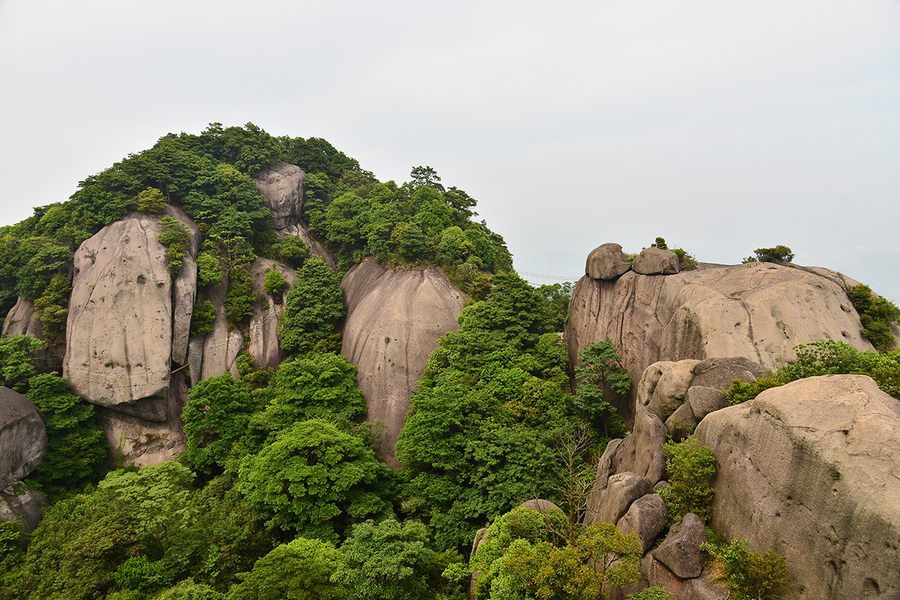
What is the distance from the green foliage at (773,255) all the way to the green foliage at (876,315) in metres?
3.13

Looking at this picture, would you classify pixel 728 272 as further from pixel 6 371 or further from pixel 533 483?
pixel 6 371

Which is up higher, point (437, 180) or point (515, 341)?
point (437, 180)

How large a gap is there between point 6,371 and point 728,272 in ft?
136

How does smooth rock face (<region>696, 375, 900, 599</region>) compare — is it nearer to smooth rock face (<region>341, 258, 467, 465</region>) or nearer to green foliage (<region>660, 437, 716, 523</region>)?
green foliage (<region>660, 437, 716, 523</region>)

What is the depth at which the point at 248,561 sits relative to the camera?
17859mm

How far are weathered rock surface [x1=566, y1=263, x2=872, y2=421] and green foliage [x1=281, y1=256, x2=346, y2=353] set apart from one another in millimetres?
19920

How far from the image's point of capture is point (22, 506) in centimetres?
2291

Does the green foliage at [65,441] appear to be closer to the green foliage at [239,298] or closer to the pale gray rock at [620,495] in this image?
the green foliage at [239,298]

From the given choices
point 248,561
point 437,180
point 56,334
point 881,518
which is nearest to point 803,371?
point 881,518

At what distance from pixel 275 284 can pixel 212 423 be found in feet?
44.5

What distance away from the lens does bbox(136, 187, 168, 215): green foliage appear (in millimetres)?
33594

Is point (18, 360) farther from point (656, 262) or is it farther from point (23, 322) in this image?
point (656, 262)

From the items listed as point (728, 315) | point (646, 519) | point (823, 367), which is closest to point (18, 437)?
point (646, 519)

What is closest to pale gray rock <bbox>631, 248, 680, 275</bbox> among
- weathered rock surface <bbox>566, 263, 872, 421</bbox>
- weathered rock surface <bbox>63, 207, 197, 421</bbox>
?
weathered rock surface <bbox>566, 263, 872, 421</bbox>
